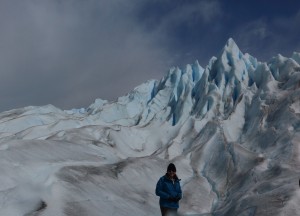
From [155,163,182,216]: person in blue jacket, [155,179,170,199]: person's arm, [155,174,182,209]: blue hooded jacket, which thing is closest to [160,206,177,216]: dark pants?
[155,163,182,216]: person in blue jacket

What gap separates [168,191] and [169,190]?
4 centimetres

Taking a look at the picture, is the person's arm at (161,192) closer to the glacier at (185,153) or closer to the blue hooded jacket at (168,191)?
the blue hooded jacket at (168,191)

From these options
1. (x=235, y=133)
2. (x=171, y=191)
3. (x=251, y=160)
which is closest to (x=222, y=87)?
(x=235, y=133)

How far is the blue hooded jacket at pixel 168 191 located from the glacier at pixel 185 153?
15.9 feet

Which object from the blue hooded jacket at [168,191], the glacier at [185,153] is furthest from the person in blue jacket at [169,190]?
the glacier at [185,153]

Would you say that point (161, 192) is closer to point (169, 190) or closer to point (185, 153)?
point (169, 190)

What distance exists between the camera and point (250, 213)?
14703 millimetres

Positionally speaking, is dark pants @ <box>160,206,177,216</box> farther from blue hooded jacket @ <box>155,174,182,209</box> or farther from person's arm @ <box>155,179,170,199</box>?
person's arm @ <box>155,179,170,199</box>

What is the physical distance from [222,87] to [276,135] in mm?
29865

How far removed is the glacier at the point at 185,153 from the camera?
17.2 meters

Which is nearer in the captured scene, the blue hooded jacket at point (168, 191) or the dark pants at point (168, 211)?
the blue hooded jacket at point (168, 191)

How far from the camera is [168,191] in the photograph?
32.8 ft

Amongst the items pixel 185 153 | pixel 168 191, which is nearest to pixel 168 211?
pixel 168 191

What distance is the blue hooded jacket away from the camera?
998cm
